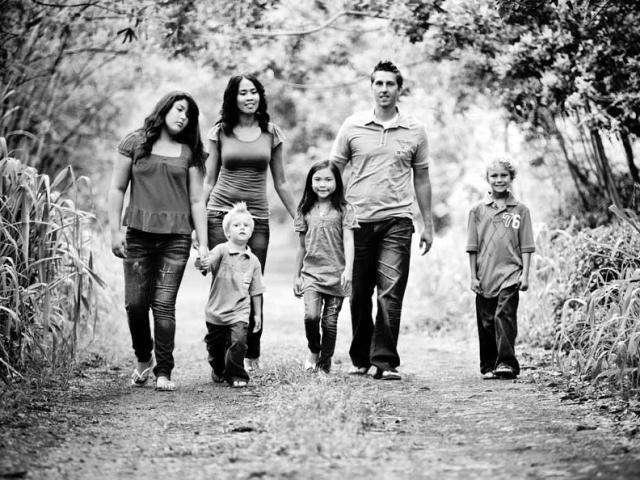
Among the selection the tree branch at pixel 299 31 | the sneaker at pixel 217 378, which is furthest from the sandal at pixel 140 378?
the tree branch at pixel 299 31

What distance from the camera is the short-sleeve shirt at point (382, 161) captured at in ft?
21.1

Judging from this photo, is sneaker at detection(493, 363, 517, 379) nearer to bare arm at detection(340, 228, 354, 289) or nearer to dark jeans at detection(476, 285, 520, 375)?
dark jeans at detection(476, 285, 520, 375)

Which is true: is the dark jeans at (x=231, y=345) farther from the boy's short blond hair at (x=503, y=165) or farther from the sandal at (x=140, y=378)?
the boy's short blond hair at (x=503, y=165)

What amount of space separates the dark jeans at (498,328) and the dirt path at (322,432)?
0.25 m

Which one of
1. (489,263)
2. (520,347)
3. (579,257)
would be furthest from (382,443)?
(520,347)

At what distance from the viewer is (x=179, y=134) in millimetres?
6156

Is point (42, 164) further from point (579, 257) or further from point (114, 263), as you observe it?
point (579, 257)

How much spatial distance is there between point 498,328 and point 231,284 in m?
1.98

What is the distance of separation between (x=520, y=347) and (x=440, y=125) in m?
6.56

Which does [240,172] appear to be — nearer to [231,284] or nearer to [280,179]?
[280,179]

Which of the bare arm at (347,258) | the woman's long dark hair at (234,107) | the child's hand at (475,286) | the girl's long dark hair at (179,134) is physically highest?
the woman's long dark hair at (234,107)

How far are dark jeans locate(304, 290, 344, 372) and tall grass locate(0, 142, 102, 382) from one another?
1550 millimetres

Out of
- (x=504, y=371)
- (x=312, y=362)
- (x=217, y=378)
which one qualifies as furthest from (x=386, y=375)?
(x=217, y=378)

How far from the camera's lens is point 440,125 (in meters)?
14.5
